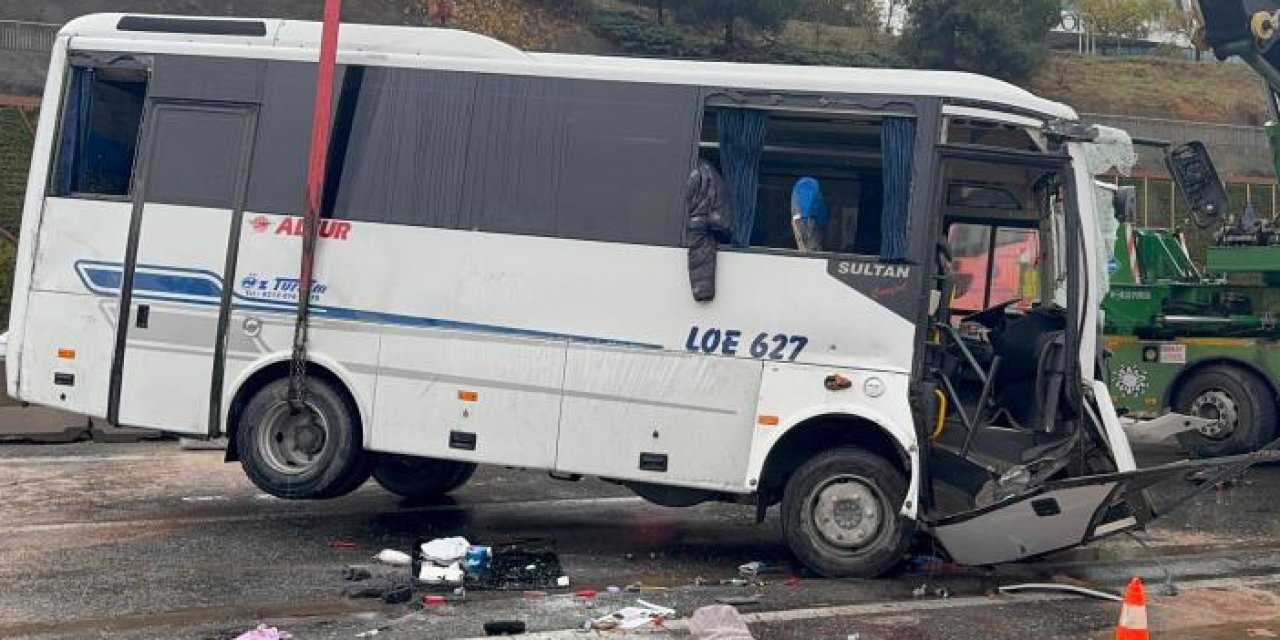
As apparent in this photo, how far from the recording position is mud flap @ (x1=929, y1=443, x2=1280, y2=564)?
7.38m

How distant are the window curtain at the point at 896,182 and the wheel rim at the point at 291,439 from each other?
12.7ft

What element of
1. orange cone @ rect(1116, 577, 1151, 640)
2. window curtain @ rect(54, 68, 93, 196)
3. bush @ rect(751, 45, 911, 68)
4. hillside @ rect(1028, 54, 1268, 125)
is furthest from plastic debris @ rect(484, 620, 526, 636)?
hillside @ rect(1028, 54, 1268, 125)

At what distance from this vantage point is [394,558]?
811 centimetres

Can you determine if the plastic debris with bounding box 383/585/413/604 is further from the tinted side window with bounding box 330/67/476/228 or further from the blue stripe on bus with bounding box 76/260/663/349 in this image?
the tinted side window with bounding box 330/67/476/228

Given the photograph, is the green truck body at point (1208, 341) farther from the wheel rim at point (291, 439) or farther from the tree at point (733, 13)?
the tree at point (733, 13)

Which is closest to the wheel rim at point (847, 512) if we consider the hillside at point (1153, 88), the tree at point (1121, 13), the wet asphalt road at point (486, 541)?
the wet asphalt road at point (486, 541)

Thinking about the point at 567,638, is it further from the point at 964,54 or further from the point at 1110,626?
the point at 964,54

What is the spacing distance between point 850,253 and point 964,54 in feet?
110

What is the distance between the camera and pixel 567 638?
21.1 ft

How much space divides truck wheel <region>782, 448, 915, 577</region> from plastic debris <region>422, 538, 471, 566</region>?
200 cm

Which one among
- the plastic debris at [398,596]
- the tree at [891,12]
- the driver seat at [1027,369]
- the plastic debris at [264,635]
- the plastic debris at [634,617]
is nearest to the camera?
the plastic debris at [264,635]

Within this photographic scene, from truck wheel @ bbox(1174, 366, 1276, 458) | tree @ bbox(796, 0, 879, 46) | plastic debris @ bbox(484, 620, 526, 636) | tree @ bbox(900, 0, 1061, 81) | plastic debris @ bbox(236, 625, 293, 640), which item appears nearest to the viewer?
plastic debris @ bbox(236, 625, 293, 640)

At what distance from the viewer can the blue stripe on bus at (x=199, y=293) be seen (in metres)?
8.35

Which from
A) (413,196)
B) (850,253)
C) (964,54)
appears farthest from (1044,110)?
(964,54)
